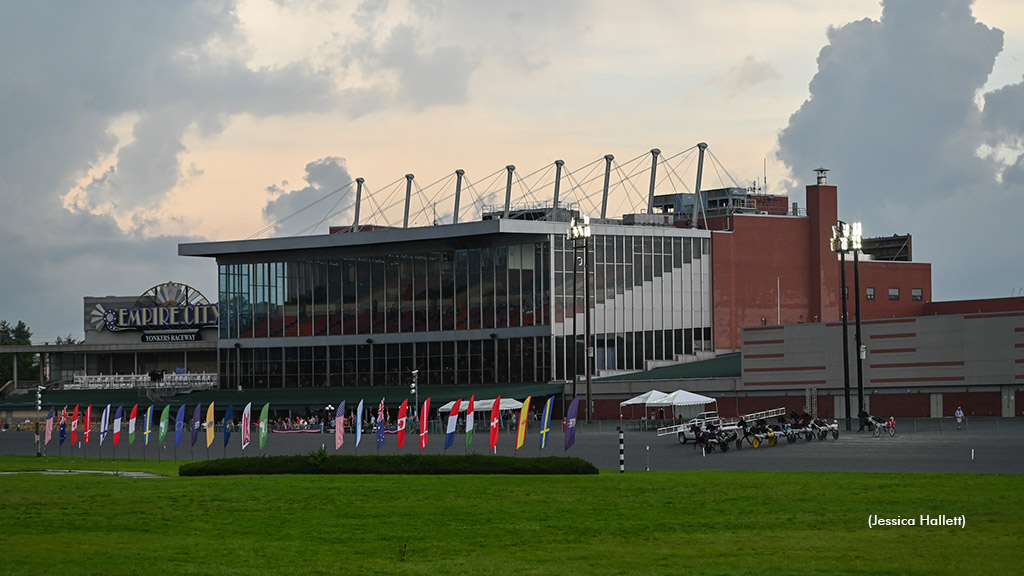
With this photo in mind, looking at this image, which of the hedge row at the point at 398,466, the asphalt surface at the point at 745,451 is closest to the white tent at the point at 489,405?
the asphalt surface at the point at 745,451

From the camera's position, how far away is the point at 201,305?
419 feet

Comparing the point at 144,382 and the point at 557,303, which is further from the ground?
the point at 557,303

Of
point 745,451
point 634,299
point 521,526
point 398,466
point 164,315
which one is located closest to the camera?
point 521,526

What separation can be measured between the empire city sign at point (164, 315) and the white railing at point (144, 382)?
769 cm

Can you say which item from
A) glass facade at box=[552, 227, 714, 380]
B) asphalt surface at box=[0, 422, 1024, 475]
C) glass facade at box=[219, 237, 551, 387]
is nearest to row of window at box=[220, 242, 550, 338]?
glass facade at box=[219, 237, 551, 387]

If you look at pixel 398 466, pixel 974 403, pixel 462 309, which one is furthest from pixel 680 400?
pixel 462 309

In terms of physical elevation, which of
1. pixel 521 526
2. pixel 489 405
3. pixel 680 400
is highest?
pixel 680 400

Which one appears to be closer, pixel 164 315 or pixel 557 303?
pixel 557 303

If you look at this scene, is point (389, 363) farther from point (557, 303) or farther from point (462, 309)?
point (557, 303)

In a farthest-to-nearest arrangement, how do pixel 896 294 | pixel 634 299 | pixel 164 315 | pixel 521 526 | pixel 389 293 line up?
pixel 164 315 → pixel 896 294 → pixel 389 293 → pixel 634 299 → pixel 521 526

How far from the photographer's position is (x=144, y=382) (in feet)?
392

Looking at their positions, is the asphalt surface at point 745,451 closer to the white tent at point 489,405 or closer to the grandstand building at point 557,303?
the white tent at point 489,405

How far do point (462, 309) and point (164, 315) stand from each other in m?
40.6

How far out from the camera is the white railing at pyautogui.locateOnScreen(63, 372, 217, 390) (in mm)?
115312
